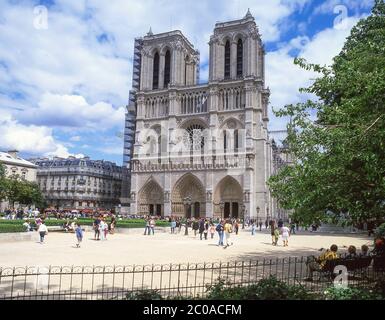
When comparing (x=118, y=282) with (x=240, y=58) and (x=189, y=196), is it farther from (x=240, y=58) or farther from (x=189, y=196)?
(x=240, y=58)

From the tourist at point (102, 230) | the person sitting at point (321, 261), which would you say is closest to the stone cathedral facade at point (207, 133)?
the tourist at point (102, 230)

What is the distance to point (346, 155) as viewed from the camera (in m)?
8.95

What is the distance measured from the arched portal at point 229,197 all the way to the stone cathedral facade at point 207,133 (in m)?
0.15

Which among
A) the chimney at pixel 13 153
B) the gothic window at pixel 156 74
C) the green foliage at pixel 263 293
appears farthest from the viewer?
the chimney at pixel 13 153

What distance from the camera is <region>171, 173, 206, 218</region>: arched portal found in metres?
60.4

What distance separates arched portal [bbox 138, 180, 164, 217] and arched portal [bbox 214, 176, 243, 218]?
9645mm

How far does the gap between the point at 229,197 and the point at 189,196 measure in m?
6.30

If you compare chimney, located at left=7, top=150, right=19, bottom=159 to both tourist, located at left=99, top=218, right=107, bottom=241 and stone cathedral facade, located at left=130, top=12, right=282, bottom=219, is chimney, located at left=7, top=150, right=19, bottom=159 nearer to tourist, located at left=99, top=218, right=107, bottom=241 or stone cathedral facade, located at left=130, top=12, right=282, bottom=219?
stone cathedral facade, located at left=130, top=12, right=282, bottom=219

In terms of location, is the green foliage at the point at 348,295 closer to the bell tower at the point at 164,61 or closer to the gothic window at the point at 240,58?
the gothic window at the point at 240,58

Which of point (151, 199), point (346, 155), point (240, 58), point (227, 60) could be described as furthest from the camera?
point (227, 60)

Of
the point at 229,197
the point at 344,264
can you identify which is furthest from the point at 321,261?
the point at 229,197

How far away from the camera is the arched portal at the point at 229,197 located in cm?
5856

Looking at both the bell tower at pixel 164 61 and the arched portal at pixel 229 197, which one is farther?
the bell tower at pixel 164 61
